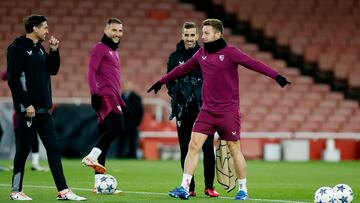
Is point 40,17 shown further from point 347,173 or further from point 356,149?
point 356,149

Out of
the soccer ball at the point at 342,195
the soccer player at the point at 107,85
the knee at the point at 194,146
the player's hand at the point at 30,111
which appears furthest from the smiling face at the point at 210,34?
the soccer ball at the point at 342,195

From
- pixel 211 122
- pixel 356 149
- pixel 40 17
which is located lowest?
pixel 356 149

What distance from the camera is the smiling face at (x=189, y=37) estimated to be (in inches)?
489

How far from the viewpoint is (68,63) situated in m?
26.8

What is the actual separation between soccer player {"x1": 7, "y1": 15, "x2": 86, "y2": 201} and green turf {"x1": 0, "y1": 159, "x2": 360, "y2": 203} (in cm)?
50

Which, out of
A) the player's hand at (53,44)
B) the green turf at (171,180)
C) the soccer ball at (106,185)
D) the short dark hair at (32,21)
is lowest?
the green turf at (171,180)

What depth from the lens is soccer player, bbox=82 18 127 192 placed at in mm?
12492

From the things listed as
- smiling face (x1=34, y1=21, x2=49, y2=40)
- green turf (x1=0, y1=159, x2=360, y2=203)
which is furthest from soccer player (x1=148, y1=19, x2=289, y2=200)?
smiling face (x1=34, y1=21, x2=49, y2=40)

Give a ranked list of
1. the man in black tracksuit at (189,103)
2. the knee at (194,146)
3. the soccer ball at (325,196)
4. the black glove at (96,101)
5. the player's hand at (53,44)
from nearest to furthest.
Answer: the soccer ball at (325,196)
the player's hand at (53,44)
the knee at (194,146)
the black glove at (96,101)
the man in black tracksuit at (189,103)

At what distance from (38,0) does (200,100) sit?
54.8 ft

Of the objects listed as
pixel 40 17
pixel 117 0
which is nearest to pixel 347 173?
pixel 40 17

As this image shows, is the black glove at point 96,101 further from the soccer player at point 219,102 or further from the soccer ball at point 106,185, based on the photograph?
the soccer player at point 219,102

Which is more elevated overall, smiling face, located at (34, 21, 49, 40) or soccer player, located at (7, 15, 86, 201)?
smiling face, located at (34, 21, 49, 40)

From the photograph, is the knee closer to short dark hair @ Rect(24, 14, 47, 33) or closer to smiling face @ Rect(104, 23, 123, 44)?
smiling face @ Rect(104, 23, 123, 44)
